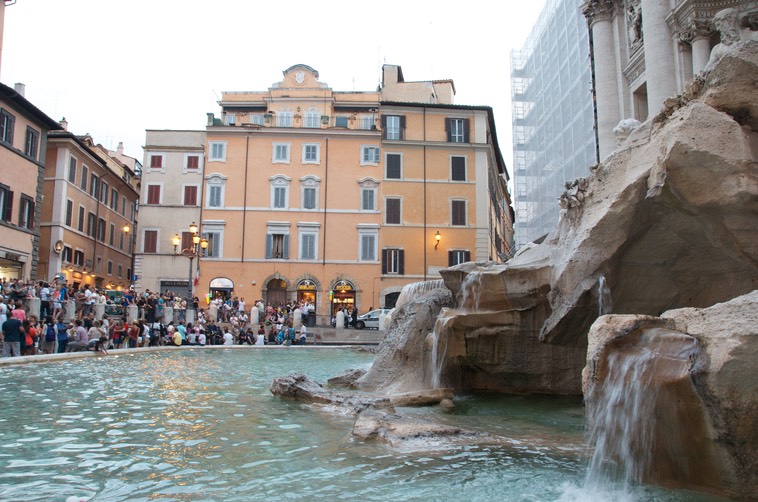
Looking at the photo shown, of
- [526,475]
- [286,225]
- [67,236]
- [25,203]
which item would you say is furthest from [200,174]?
[526,475]

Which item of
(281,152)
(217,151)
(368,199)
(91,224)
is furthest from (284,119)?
(91,224)

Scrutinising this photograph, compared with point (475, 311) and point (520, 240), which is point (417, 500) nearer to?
point (475, 311)

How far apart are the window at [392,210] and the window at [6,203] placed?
22.7 meters

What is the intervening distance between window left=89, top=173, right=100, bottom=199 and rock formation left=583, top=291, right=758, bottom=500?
137 ft

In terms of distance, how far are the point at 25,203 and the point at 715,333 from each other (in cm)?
3389

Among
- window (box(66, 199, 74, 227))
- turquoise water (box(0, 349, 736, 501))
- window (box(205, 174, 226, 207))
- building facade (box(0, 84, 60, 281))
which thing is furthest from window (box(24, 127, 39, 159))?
turquoise water (box(0, 349, 736, 501))

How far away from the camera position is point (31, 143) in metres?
32.0

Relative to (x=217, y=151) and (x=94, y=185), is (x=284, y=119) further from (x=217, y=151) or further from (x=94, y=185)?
(x=94, y=185)

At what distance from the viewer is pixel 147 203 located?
143 ft

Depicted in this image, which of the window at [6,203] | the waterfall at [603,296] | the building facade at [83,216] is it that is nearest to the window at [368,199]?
the building facade at [83,216]

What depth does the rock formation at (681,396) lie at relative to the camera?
408cm

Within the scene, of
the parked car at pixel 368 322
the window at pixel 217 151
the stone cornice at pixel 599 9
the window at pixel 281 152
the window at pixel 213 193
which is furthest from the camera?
the window at pixel 281 152

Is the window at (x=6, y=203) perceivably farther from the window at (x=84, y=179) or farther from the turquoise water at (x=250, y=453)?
the turquoise water at (x=250, y=453)

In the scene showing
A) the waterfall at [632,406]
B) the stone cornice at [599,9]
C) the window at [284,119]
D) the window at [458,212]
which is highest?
the window at [284,119]
